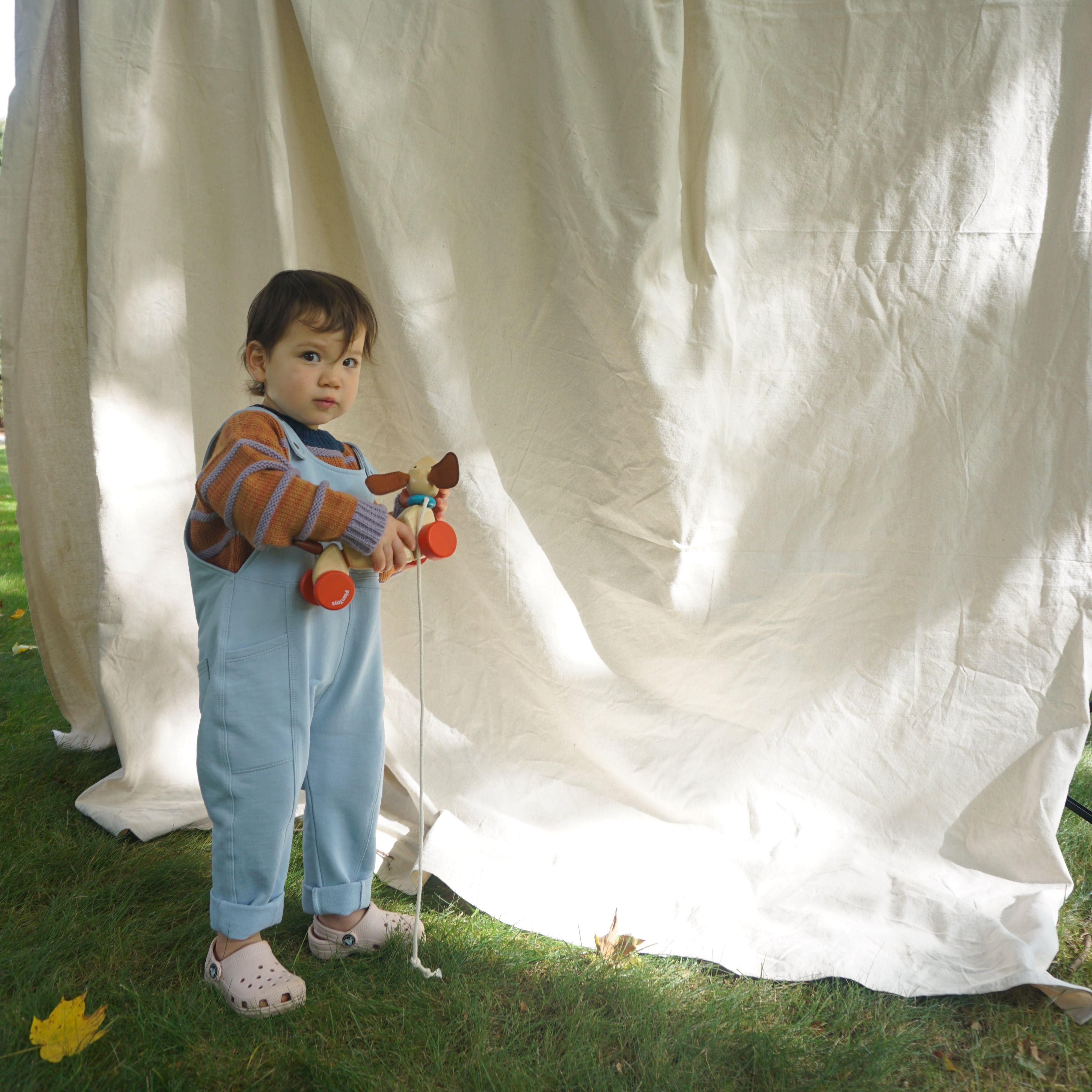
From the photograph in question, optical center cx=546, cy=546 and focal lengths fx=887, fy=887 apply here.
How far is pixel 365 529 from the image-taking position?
127cm

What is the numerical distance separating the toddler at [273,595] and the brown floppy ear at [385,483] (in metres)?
0.02

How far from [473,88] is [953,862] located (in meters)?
1.81

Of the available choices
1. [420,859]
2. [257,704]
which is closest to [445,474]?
[257,704]

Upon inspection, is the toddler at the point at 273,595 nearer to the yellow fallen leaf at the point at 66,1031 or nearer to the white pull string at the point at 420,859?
the white pull string at the point at 420,859

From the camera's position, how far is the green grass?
127 centimetres

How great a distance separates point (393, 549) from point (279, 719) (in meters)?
0.32

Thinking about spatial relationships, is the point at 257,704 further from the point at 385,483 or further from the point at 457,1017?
the point at 457,1017

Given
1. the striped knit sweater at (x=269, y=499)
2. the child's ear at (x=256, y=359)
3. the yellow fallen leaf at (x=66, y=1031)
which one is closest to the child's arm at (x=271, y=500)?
the striped knit sweater at (x=269, y=499)

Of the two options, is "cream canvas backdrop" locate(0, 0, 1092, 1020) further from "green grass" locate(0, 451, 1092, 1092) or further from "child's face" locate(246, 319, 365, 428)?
"child's face" locate(246, 319, 365, 428)

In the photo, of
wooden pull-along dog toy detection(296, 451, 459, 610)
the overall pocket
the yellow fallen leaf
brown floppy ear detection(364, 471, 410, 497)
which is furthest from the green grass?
brown floppy ear detection(364, 471, 410, 497)

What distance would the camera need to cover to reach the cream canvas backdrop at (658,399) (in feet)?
5.41

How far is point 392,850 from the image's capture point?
1.88 m

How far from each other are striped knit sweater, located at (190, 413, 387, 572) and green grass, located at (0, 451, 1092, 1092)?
70 centimetres

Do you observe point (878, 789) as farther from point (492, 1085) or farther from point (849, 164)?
point (849, 164)
